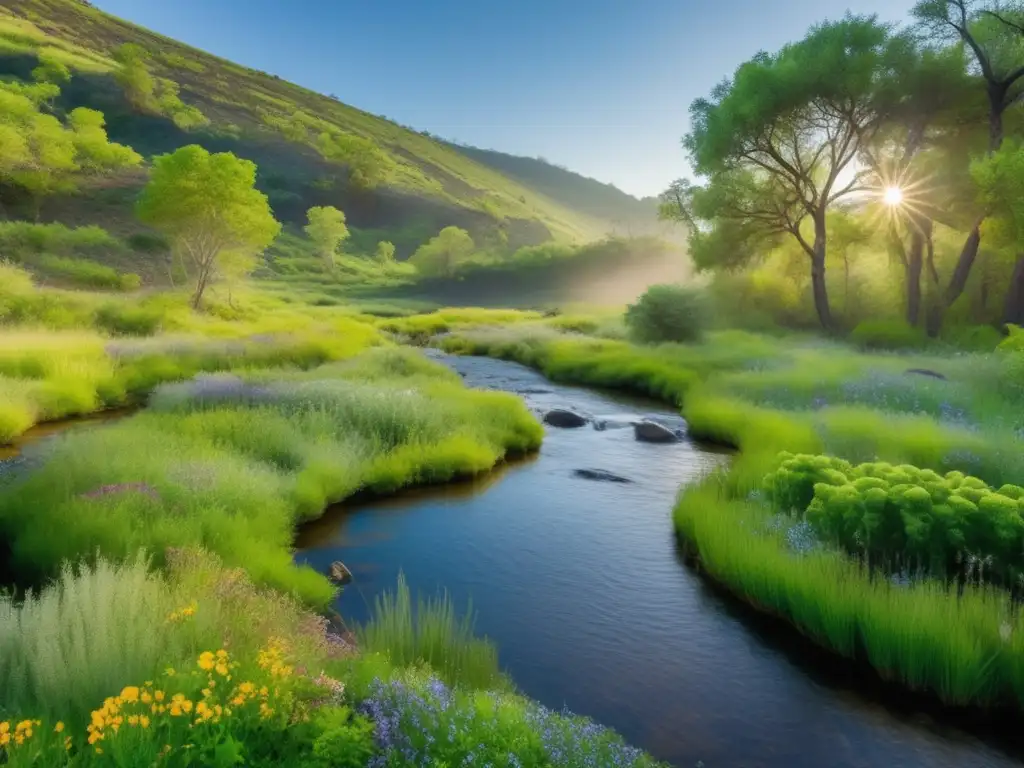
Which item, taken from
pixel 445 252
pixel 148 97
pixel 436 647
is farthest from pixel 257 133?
pixel 436 647

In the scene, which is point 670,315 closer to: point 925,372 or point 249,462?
point 925,372

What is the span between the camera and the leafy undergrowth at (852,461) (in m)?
7.58

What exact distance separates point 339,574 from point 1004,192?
27.9m

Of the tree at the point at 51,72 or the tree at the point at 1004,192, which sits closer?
the tree at the point at 1004,192

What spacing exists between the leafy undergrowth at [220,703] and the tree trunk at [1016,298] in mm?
32754

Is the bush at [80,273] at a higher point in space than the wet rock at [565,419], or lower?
lower

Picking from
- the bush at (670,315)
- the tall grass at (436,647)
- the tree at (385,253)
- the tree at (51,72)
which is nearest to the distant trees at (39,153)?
the tree at (51,72)

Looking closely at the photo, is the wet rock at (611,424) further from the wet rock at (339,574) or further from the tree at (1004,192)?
the tree at (1004,192)

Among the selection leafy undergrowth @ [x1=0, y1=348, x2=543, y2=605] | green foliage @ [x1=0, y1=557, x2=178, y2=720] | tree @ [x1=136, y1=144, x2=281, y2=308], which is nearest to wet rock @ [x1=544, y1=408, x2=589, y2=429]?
leafy undergrowth @ [x1=0, y1=348, x2=543, y2=605]

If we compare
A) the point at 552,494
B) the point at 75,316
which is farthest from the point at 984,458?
the point at 75,316

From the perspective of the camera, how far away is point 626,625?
9164mm

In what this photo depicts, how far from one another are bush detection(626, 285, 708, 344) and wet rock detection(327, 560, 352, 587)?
2942cm

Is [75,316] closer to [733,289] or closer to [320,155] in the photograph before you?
[733,289]

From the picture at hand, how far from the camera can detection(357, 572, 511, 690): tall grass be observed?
23.4 feet
